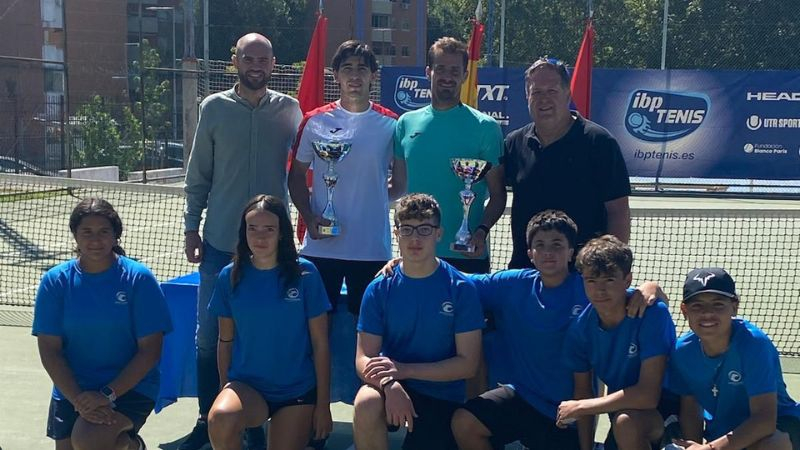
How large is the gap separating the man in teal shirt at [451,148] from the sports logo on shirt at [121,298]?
4.75 feet

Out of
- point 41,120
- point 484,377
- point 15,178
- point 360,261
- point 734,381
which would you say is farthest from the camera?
point 41,120

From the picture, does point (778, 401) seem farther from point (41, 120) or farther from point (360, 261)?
point (41, 120)

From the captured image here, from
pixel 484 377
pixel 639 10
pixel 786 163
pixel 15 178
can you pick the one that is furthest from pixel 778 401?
pixel 639 10

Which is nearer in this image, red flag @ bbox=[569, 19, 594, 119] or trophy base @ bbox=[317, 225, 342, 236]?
trophy base @ bbox=[317, 225, 342, 236]

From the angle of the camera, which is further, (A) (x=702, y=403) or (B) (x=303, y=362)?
(B) (x=303, y=362)

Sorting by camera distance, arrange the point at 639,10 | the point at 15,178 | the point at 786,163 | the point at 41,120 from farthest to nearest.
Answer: the point at 639,10 → the point at 41,120 → the point at 786,163 → the point at 15,178

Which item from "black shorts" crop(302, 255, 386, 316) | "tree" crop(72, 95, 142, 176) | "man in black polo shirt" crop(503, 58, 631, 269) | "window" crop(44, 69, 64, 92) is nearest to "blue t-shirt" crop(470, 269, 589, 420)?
"man in black polo shirt" crop(503, 58, 631, 269)

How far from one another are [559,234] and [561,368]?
1.95 feet

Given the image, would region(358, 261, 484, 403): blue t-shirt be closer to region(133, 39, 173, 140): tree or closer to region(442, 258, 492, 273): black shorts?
region(442, 258, 492, 273): black shorts

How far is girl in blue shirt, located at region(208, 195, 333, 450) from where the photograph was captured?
4.54 metres

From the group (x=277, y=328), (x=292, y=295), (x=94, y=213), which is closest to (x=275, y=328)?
(x=277, y=328)

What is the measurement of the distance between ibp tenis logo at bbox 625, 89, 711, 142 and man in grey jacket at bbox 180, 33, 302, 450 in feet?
55.6

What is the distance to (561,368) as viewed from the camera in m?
4.46

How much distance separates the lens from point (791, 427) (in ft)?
13.4
